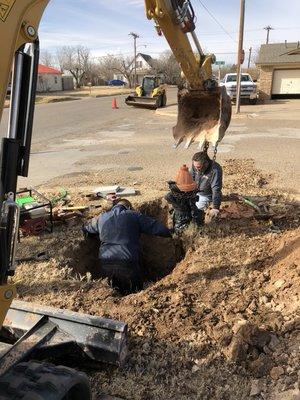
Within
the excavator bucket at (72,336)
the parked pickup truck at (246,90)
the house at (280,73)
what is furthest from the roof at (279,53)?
the excavator bucket at (72,336)

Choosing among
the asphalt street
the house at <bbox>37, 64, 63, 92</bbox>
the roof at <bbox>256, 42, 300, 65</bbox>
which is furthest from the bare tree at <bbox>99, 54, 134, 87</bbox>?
the asphalt street

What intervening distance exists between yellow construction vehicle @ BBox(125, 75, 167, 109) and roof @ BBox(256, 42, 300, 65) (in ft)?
25.3

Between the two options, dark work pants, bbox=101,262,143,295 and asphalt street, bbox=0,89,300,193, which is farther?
asphalt street, bbox=0,89,300,193

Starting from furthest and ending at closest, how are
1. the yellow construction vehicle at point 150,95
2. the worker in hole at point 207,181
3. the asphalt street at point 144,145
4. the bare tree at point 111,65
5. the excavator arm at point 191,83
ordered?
the bare tree at point 111,65 < the yellow construction vehicle at point 150,95 < the asphalt street at point 144,145 < the worker in hole at point 207,181 < the excavator arm at point 191,83

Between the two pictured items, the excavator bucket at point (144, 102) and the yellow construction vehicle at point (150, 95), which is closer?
the excavator bucket at point (144, 102)

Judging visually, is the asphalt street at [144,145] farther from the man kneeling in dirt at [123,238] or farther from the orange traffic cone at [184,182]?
the man kneeling in dirt at [123,238]

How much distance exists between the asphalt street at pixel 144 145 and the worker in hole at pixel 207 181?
2439mm

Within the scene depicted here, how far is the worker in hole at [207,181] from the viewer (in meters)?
6.56

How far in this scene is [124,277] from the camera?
18.7 ft

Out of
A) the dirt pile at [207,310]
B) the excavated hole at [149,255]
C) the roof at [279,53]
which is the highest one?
the roof at [279,53]

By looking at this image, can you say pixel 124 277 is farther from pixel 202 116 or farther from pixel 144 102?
pixel 144 102

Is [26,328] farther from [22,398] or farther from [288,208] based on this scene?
[288,208]

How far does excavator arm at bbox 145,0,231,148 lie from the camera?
4.82 m

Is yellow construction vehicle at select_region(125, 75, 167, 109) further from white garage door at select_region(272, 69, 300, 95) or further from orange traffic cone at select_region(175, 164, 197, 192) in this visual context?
orange traffic cone at select_region(175, 164, 197, 192)
